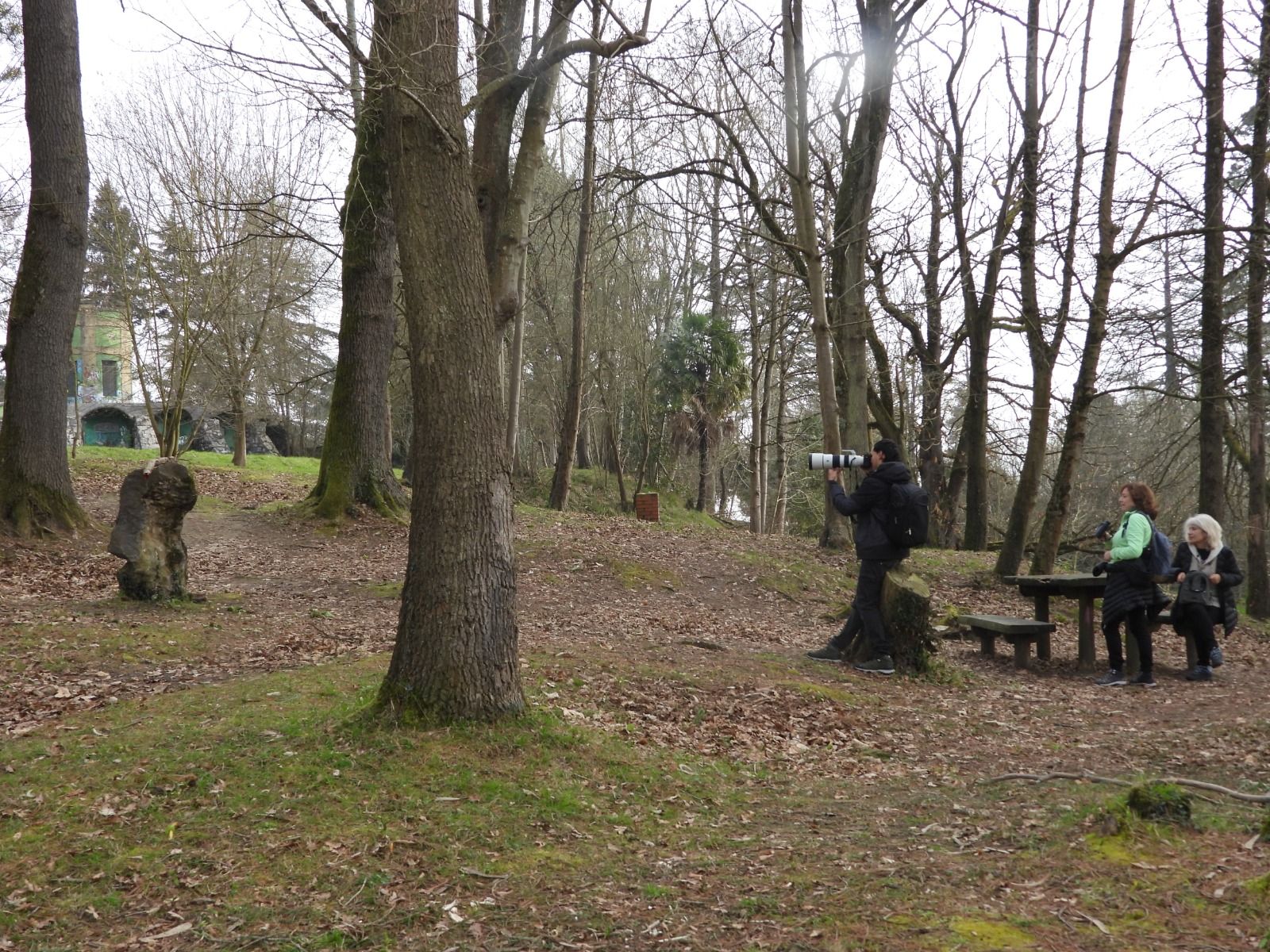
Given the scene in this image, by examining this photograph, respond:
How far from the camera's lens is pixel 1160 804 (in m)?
3.53

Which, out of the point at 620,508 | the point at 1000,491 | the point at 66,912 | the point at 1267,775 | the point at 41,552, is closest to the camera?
the point at 66,912

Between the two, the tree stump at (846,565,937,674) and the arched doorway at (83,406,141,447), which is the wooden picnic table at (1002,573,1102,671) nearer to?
the tree stump at (846,565,937,674)

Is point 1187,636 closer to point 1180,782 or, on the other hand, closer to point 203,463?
point 1180,782

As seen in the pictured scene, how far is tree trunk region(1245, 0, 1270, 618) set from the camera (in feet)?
39.7

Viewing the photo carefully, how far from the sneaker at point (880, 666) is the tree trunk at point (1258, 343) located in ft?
25.0

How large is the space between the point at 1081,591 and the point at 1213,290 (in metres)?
6.58

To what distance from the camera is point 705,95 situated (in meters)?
17.2

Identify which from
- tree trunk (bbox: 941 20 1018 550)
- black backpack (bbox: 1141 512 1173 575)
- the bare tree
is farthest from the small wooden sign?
the bare tree

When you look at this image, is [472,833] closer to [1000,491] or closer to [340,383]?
[340,383]

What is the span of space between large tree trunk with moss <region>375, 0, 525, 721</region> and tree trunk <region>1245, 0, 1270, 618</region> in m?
10.6

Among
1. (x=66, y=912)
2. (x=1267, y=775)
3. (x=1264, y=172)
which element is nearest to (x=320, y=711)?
(x=66, y=912)

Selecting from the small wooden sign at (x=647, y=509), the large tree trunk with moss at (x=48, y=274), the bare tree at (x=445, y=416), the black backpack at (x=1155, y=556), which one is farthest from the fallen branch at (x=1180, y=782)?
the small wooden sign at (x=647, y=509)

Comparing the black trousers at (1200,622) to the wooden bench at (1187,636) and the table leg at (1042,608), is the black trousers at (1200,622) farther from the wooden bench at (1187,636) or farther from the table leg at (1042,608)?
the table leg at (1042,608)

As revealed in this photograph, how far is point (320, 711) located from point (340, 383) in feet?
29.2
